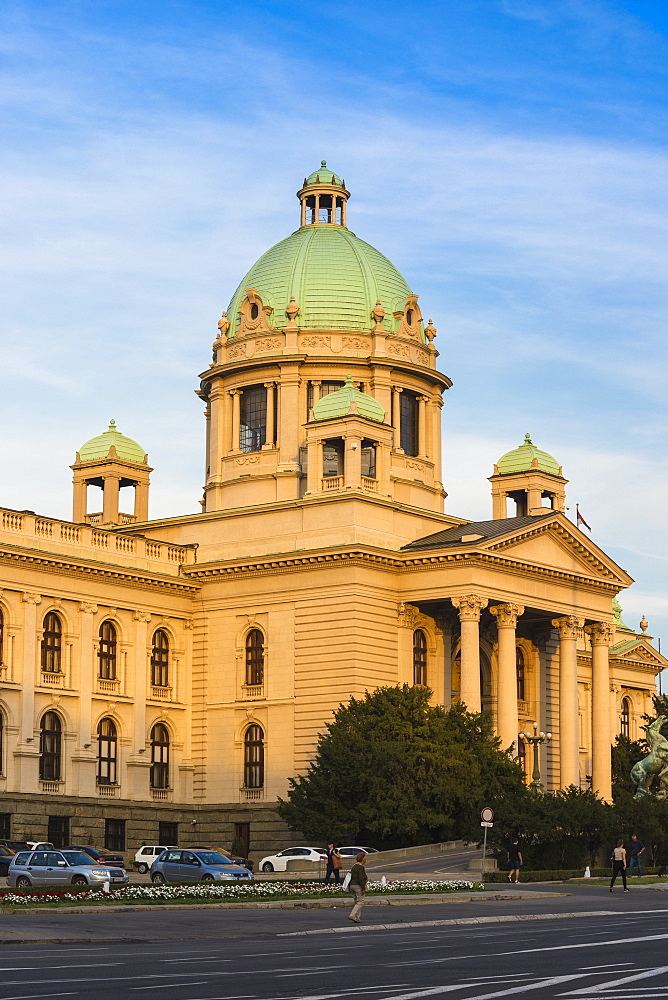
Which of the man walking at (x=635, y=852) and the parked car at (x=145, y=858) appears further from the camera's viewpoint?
the parked car at (x=145, y=858)

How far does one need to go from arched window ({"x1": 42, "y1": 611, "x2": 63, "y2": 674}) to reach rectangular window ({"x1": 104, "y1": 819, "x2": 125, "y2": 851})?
7309 mm

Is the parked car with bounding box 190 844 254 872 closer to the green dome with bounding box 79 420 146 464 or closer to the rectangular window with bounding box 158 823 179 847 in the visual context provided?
the rectangular window with bounding box 158 823 179 847

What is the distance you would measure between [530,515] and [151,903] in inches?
1752

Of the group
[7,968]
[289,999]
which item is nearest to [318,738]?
[7,968]

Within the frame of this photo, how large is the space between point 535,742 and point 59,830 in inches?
861

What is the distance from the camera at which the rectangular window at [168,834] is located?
7938 cm

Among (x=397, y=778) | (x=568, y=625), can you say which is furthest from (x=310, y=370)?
(x=397, y=778)

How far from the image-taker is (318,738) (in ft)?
247

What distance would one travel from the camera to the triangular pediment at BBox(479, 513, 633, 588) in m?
78.4

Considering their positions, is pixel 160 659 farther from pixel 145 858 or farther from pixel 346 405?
pixel 346 405

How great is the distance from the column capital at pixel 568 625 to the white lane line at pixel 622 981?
58624 mm

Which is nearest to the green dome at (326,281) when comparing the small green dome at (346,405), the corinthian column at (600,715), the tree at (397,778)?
the small green dome at (346,405)

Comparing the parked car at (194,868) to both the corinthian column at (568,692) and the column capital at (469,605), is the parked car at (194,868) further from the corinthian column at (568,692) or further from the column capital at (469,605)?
the corinthian column at (568,692)

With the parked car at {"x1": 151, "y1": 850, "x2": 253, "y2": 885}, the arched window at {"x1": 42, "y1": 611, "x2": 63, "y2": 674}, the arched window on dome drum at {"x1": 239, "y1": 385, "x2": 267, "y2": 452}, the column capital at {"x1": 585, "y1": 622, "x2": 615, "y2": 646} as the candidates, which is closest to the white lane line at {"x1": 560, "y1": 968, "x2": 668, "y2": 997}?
the parked car at {"x1": 151, "y1": 850, "x2": 253, "y2": 885}
